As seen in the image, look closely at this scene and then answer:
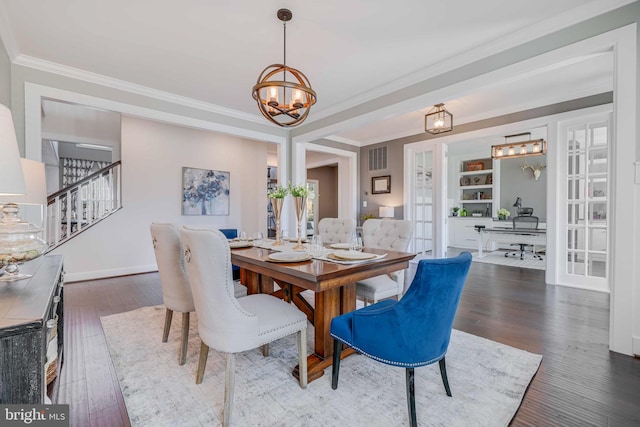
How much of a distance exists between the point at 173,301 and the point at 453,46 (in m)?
3.48

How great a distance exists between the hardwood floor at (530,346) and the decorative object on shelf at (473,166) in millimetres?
4996

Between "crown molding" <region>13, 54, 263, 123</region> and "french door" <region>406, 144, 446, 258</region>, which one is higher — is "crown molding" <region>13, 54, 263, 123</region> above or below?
above

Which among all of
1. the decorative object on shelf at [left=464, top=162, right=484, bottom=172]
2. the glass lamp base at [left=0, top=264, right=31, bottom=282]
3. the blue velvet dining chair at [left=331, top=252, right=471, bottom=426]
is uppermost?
the decorative object on shelf at [left=464, top=162, right=484, bottom=172]

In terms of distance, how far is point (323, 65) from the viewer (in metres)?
3.25

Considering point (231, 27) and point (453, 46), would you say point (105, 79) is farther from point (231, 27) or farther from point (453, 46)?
point (453, 46)

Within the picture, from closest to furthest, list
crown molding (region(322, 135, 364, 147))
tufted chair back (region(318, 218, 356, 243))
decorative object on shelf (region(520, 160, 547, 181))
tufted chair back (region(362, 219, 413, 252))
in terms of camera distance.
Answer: tufted chair back (region(362, 219, 413, 252)) < tufted chair back (region(318, 218, 356, 243)) < crown molding (region(322, 135, 364, 147)) < decorative object on shelf (region(520, 160, 547, 181))

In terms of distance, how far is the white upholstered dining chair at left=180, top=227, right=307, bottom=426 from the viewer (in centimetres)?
140

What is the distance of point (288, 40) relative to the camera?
2768mm

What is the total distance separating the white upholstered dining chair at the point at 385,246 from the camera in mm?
2389

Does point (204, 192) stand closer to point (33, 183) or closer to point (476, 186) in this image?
point (33, 183)

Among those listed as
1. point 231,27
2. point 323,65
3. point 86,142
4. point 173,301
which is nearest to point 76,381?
point 173,301

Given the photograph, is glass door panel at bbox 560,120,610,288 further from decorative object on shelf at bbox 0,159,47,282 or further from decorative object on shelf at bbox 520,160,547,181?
decorative object on shelf at bbox 0,159,47,282

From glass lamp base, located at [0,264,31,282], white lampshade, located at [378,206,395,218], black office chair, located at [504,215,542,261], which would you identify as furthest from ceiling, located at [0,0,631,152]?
black office chair, located at [504,215,542,261]

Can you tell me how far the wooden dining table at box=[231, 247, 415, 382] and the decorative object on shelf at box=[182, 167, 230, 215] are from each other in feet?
11.7
